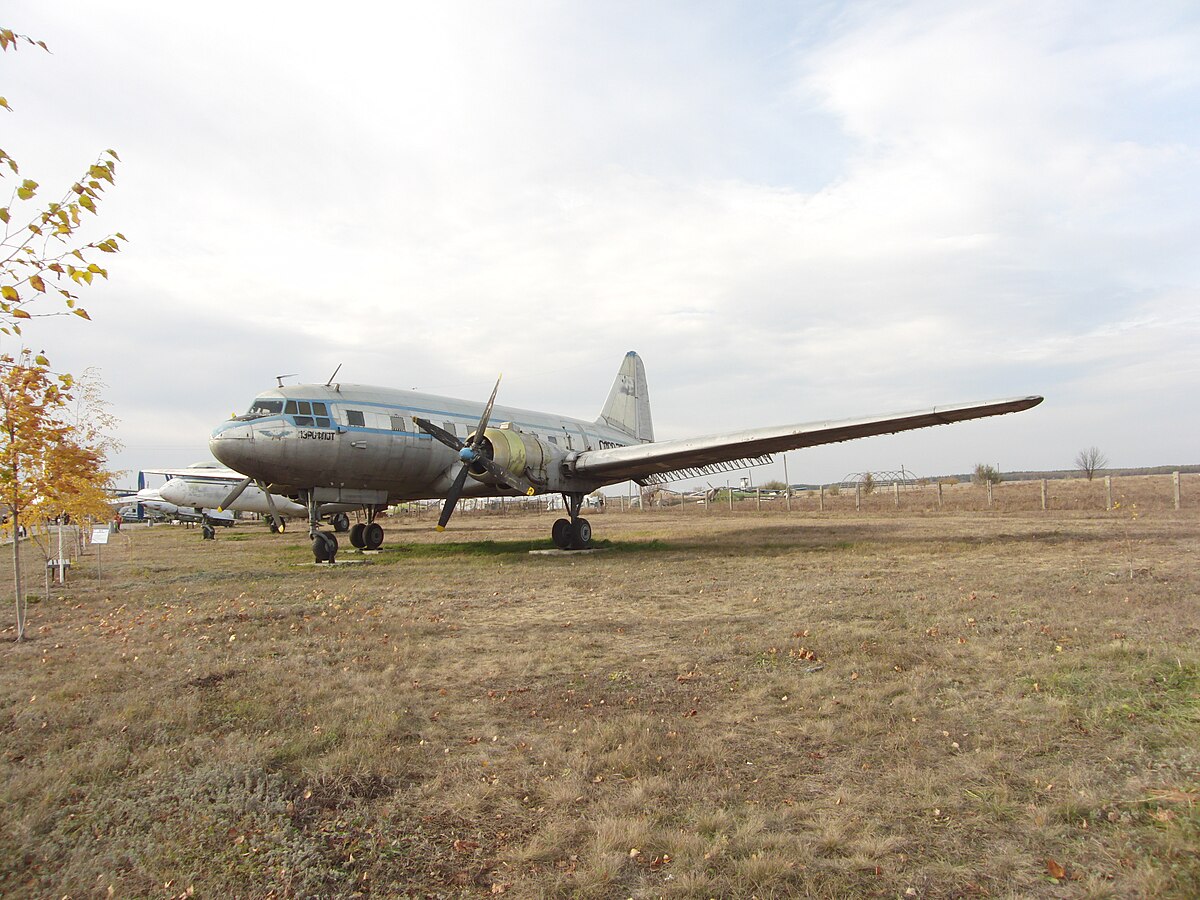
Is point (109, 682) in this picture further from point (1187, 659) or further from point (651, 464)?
point (651, 464)

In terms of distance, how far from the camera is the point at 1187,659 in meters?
6.28

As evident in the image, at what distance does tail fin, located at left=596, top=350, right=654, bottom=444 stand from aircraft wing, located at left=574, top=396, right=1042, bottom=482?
6673 mm

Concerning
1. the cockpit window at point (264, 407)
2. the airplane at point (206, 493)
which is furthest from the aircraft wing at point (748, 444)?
the airplane at point (206, 493)

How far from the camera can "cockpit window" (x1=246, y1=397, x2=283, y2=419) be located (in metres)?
16.9

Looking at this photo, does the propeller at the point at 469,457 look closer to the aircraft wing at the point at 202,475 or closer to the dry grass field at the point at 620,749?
the dry grass field at the point at 620,749

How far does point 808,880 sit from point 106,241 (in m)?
5.47

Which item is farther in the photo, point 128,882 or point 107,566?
point 107,566

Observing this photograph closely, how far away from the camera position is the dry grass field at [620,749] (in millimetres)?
3467

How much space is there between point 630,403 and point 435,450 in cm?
1214

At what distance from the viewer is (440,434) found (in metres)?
18.0

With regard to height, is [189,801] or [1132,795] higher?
[189,801]

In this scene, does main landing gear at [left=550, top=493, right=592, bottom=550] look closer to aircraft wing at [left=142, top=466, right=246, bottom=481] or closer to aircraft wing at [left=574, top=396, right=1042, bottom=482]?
aircraft wing at [left=574, top=396, right=1042, bottom=482]

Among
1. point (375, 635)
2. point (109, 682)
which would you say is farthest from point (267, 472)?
Answer: point (109, 682)

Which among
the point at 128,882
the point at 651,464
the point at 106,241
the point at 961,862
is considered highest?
the point at 106,241
